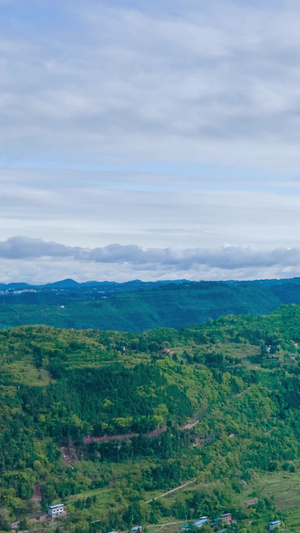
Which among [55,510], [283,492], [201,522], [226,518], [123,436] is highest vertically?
[123,436]

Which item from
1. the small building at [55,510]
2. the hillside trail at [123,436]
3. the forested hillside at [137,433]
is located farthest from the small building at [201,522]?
the hillside trail at [123,436]

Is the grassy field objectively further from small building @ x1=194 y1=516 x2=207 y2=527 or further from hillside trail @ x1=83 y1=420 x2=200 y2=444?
hillside trail @ x1=83 y1=420 x2=200 y2=444

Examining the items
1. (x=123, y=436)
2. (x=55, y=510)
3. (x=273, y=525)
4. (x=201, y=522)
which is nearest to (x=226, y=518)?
(x=201, y=522)

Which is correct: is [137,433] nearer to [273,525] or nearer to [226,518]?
[226,518]

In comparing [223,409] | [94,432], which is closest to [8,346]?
[94,432]

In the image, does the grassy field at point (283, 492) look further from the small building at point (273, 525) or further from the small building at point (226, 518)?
the small building at point (226, 518)

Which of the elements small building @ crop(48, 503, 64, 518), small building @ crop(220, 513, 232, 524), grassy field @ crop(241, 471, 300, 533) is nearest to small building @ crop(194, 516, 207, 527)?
small building @ crop(220, 513, 232, 524)
